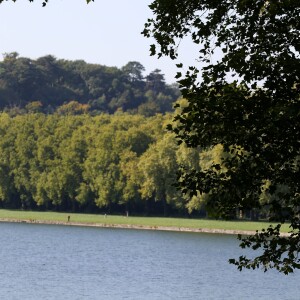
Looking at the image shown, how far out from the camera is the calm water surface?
139 feet

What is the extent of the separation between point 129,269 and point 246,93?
3880cm

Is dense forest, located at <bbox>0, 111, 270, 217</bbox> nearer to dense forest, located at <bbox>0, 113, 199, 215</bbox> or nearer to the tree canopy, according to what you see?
dense forest, located at <bbox>0, 113, 199, 215</bbox>

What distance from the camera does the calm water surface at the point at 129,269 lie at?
42.2m

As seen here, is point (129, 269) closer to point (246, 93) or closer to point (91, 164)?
point (246, 93)

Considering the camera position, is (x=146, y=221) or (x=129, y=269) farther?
(x=146, y=221)

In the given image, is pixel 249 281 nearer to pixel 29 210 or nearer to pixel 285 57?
pixel 285 57

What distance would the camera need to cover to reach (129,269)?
53.2 m

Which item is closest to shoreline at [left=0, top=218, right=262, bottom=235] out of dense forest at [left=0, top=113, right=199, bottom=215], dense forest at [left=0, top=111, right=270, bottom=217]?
dense forest at [left=0, top=111, right=270, bottom=217]

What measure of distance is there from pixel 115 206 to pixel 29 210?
12.5 metres

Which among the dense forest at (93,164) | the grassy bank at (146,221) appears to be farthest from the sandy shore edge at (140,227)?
the dense forest at (93,164)

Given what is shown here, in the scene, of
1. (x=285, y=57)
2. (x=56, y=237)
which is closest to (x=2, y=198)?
(x=56, y=237)

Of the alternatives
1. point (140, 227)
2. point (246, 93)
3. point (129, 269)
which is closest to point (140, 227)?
point (140, 227)

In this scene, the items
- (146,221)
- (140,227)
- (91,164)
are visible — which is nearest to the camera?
(140,227)

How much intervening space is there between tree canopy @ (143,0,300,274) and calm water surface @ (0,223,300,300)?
25.0m
